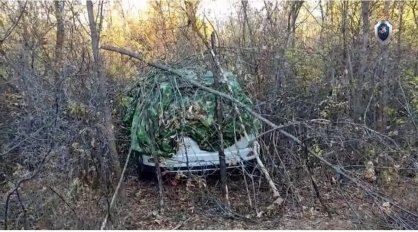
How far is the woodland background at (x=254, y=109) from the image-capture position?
463cm

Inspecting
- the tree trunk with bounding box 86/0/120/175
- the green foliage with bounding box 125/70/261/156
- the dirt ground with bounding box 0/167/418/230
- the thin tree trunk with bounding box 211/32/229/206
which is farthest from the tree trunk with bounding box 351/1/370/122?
the tree trunk with bounding box 86/0/120/175

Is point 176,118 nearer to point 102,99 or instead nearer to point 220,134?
→ point 220,134

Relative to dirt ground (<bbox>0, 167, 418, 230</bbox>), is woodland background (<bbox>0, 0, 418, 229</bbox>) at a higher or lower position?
higher

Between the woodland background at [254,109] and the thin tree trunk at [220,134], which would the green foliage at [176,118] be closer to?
the thin tree trunk at [220,134]

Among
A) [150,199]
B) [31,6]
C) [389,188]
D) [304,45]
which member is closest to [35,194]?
[150,199]

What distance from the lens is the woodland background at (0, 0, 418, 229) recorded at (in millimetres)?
4635

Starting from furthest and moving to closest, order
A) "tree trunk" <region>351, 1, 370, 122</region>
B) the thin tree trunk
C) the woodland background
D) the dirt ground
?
1. "tree trunk" <region>351, 1, 370, 122</region>
2. the thin tree trunk
3. the woodland background
4. the dirt ground

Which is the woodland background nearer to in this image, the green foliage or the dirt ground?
the dirt ground

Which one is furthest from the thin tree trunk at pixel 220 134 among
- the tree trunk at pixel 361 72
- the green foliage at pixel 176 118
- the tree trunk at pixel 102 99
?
the tree trunk at pixel 361 72

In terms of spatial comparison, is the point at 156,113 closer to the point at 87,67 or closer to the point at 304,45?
the point at 87,67

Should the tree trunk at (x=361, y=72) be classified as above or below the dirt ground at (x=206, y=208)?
above

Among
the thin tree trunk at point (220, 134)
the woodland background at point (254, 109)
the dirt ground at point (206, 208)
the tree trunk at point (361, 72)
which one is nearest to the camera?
the dirt ground at point (206, 208)

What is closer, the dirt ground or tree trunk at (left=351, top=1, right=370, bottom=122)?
the dirt ground

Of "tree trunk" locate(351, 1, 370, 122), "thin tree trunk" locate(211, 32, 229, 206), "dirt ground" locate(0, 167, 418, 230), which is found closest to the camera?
"dirt ground" locate(0, 167, 418, 230)
